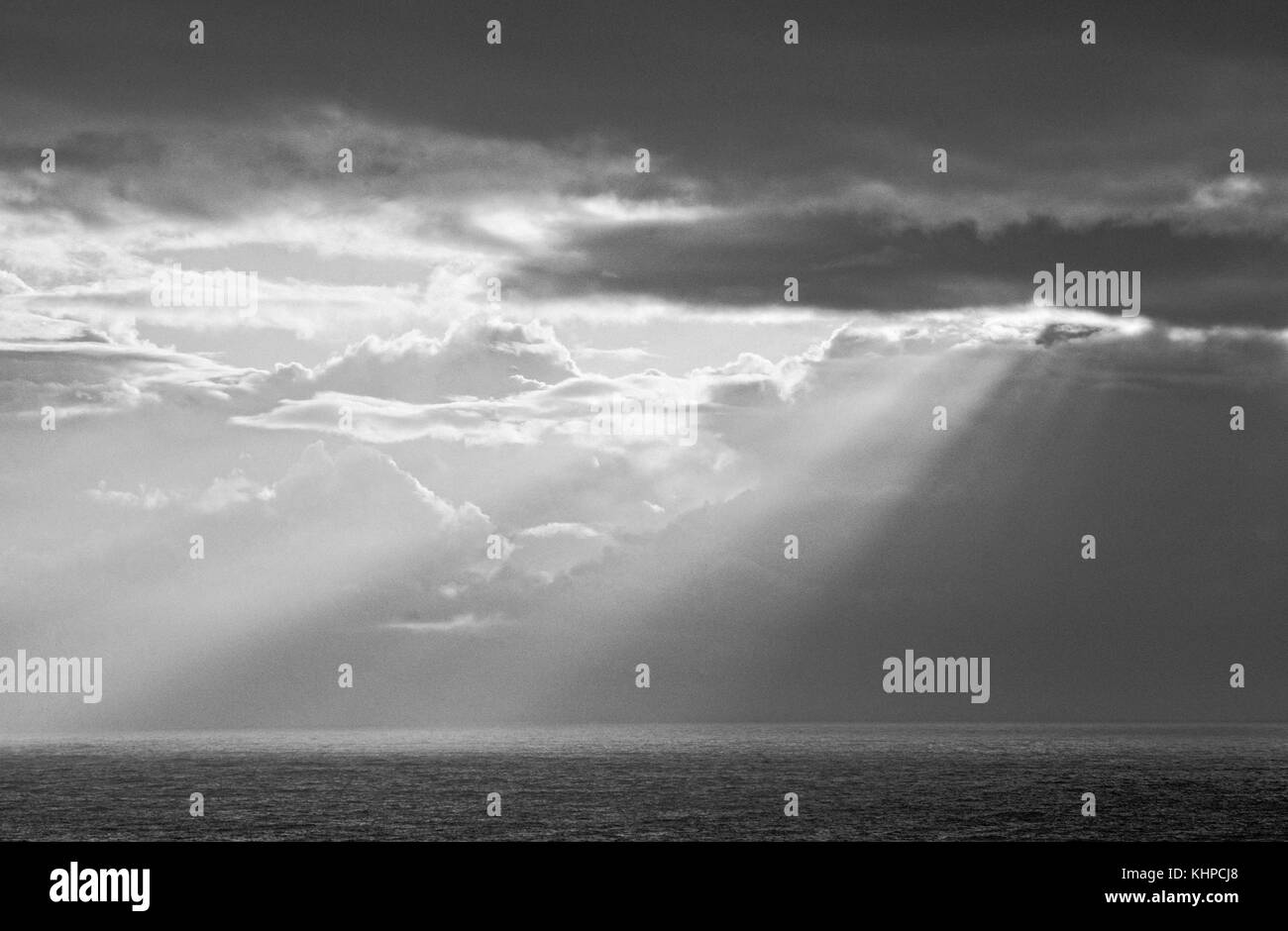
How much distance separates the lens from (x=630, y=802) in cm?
13300

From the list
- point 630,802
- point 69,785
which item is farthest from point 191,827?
point 69,785

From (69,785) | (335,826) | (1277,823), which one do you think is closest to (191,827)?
(335,826)

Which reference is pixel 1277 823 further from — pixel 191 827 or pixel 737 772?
pixel 191 827

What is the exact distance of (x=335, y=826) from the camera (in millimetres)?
109250
